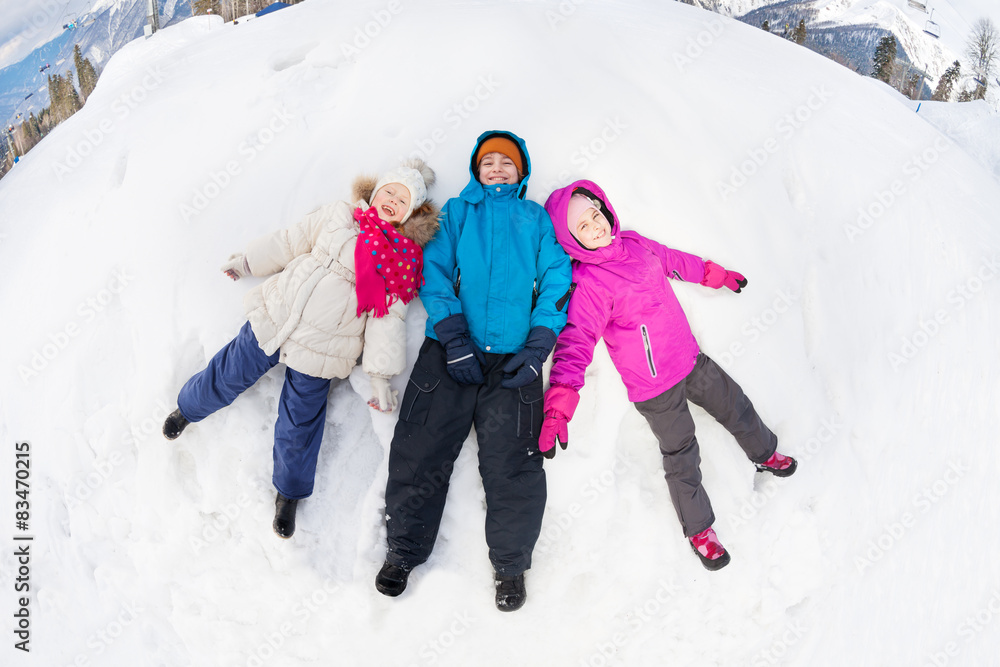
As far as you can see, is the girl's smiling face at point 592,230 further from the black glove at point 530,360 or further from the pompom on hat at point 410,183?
the pompom on hat at point 410,183

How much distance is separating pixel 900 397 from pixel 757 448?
1062 millimetres

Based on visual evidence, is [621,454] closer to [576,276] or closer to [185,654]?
[576,276]

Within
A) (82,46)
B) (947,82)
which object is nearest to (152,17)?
(82,46)

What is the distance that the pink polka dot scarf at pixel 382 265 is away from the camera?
2057 mm

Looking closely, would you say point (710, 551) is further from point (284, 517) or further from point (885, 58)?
point (885, 58)

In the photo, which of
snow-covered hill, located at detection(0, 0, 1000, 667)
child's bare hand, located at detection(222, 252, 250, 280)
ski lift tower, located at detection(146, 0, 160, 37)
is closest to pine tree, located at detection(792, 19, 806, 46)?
snow-covered hill, located at detection(0, 0, 1000, 667)

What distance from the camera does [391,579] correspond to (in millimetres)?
2055

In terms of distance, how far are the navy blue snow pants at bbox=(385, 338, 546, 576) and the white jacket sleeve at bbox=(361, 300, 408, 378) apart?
12 cm

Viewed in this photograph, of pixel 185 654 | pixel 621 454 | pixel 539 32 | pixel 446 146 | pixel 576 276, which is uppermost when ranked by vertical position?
pixel 539 32

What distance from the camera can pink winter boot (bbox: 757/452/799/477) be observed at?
2445 millimetres

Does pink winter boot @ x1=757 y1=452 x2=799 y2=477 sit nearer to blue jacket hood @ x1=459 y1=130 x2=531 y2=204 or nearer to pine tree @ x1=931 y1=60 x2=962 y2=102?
blue jacket hood @ x1=459 y1=130 x2=531 y2=204

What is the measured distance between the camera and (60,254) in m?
2.88

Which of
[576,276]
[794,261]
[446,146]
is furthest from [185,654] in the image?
[794,261]

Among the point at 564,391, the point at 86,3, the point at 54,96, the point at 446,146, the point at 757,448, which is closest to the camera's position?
the point at 564,391
